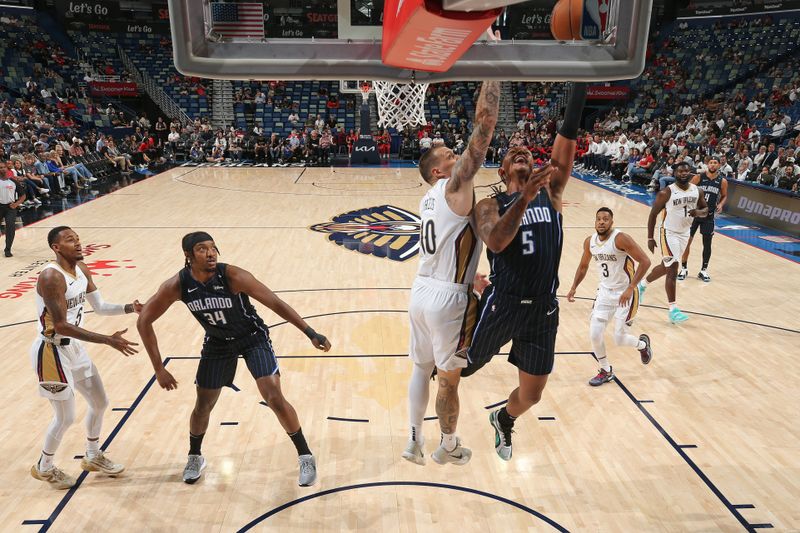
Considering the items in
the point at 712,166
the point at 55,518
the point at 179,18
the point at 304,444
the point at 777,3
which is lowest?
the point at 55,518

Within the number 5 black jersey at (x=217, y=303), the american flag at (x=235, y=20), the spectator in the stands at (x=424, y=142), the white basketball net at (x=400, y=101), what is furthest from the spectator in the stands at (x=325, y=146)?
the american flag at (x=235, y=20)

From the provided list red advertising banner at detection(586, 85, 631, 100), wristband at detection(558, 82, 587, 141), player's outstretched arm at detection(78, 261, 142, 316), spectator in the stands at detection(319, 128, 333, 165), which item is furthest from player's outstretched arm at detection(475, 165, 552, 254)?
red advertising banner at detection(586, 85, 631, 100)

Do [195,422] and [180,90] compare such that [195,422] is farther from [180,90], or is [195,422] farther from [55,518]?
[180,90]

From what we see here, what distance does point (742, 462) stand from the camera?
4770 mm

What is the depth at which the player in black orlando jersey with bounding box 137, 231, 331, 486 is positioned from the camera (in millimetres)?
4082

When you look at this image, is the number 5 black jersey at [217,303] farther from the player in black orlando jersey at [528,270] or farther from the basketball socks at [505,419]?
the basketball socks at [505,419]

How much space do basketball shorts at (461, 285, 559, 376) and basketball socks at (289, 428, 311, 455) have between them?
135cm

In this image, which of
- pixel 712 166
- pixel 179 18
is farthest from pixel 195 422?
pixel 712 166

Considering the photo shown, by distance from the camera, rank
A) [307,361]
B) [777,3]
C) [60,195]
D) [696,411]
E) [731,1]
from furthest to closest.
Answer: [731,1]
[777,3]
[60,195]
[307,361]
[696,411]

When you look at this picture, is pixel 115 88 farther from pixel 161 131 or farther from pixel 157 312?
pixel 157 312

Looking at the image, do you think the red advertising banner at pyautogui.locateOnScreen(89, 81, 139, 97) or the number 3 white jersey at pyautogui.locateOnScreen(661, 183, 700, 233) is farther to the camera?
the red advertising banner at pyautogui.locateOnScreen(89, 81, 139, 97)

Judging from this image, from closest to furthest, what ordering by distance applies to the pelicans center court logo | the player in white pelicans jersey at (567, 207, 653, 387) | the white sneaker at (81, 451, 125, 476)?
the white sneaker at (81, 451, 125, 476) < the player in white pelicans jersey at (567, 207, 653, 387) < the pelicans center court logo

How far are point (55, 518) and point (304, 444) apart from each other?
5.36 feet

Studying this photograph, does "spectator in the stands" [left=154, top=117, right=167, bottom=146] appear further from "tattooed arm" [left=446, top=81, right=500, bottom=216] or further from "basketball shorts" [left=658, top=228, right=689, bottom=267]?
"tattooed arm" [left=446, top=81, right=500, bottom=216]
